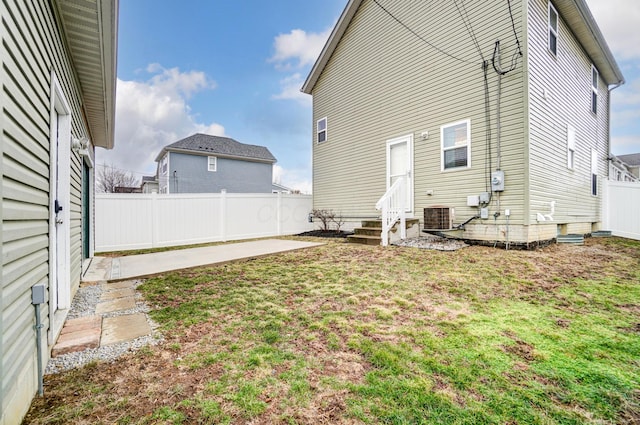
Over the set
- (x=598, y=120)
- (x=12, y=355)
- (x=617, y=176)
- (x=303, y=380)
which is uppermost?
(x=598, y=120)

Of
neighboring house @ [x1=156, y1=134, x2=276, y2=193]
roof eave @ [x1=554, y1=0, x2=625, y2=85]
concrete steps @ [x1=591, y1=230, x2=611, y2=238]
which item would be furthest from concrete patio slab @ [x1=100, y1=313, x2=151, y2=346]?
neighboring house @ [x1=156, y1=134, x2=276, y2=193]

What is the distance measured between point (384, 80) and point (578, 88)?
584 cm

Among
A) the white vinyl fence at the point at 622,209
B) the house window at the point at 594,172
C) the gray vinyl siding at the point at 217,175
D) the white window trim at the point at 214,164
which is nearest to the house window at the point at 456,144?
the house window at the point at 594,172

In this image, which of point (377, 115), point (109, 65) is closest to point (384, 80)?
point (377, 115)

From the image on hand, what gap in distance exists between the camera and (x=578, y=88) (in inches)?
347

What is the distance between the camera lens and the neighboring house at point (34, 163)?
1.50 m

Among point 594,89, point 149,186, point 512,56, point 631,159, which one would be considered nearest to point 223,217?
point 512,56

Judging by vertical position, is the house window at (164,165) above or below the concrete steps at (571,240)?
above

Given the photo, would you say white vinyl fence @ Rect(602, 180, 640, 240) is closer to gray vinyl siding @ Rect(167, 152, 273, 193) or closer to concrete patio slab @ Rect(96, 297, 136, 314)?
concrete patio slab @ Rect(96, 297, 136, 314)

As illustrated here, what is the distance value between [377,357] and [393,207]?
5.80 metres

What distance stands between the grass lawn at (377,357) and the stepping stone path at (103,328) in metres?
0.24

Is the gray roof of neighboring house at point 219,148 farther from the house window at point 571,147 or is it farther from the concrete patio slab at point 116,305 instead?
the house window at point 571,147

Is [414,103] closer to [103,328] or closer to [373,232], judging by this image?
[373,232]

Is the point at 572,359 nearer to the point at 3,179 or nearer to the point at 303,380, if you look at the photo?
the point at 303,380
